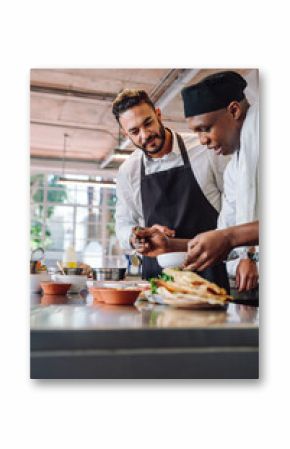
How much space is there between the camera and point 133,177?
224cm

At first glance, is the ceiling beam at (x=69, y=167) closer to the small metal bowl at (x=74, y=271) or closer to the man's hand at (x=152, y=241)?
the man's hand at (x=152, y=241)

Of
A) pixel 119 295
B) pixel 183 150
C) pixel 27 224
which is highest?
pixel 183 150

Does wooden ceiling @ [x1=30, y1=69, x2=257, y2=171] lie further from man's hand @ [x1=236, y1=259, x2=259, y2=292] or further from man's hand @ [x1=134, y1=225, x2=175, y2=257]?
man's hand @ [x1=236, y1=259, x2=259, y2=292]

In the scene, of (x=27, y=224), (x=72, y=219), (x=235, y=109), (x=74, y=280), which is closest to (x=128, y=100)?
(x=235, y=109)

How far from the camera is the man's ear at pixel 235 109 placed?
223cm

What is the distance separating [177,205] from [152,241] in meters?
0.19

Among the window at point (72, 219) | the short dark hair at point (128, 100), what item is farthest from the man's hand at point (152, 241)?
the short dark hair at point (128, 100)

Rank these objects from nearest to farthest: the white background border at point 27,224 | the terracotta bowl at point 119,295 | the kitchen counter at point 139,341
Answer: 1. the kitchen counter at point 139,341
2. the terracotta bowl at point 119,295
3. the white background border at point 27,224

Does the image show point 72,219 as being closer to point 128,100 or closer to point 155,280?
point 155,280

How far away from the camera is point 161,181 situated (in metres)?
2.26

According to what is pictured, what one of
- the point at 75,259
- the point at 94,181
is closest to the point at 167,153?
the point at 94,181

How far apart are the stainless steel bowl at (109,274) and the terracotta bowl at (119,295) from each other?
0.59ft
